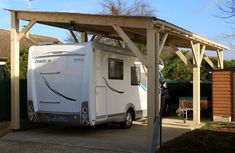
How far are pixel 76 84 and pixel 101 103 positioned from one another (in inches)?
38.4

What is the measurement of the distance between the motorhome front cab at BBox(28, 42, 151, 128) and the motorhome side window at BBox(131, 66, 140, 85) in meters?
1.02

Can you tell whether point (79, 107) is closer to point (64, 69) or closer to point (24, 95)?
point (64, 69)

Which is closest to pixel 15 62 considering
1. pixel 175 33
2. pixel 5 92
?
pixel 5 92

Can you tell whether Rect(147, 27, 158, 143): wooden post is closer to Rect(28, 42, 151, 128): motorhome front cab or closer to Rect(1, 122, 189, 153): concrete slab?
Rect(1, 122, 189, 153): concrete slab

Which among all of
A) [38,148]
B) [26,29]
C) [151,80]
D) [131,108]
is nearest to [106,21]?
[151,80]

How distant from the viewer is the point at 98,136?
13516 mm

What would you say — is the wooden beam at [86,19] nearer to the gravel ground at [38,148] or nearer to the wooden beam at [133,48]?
the wooden beam at [133,48]

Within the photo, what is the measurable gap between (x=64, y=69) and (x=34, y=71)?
1203 millimetres

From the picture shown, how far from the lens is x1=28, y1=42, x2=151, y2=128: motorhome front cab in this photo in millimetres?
12602

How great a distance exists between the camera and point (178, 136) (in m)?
13.3

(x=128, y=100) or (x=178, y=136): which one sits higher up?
(x=128, y=100)

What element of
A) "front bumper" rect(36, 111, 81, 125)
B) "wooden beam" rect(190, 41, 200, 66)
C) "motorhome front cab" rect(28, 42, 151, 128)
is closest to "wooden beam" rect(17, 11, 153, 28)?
"motorhome front cab" rect(28, 42, 151, 128)

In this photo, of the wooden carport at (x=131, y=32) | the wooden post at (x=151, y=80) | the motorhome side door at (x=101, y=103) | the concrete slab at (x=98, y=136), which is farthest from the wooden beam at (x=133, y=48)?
the concrete slab at (x=98, y=136)

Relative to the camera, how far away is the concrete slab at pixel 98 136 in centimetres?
1168
